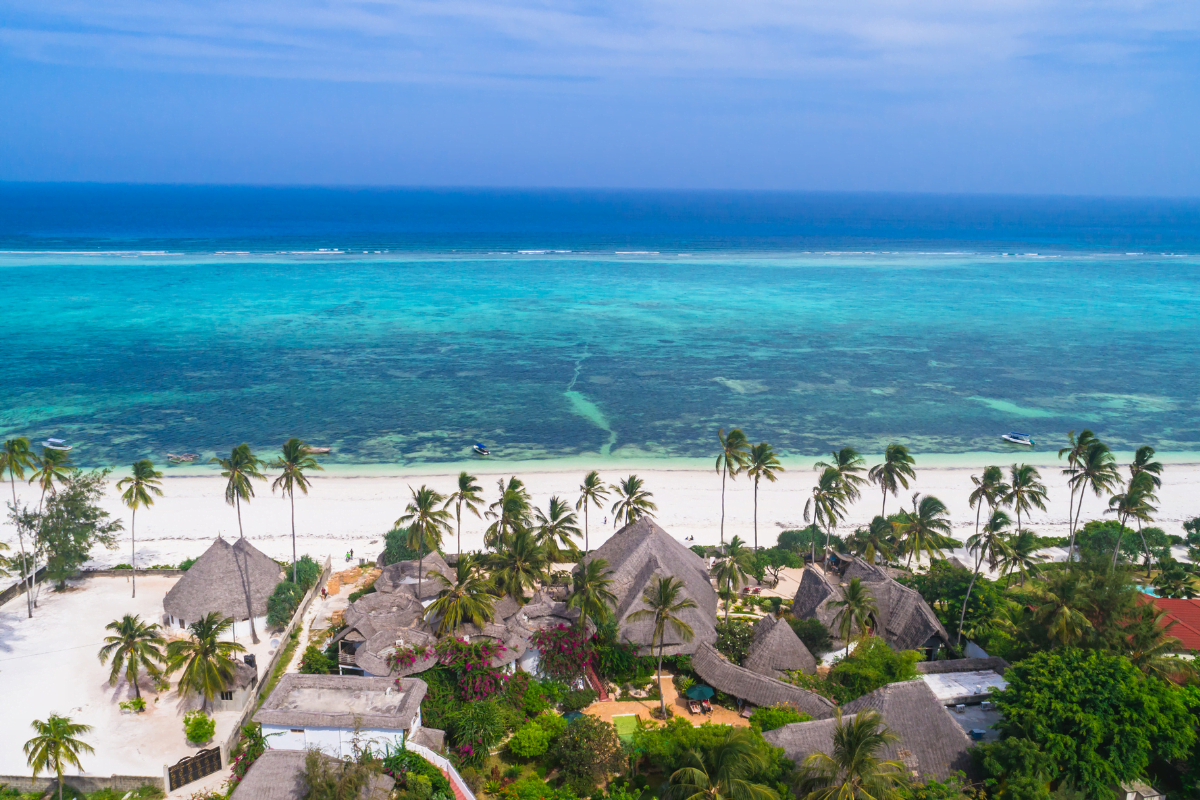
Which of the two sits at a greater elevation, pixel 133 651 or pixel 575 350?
pixel 575 350

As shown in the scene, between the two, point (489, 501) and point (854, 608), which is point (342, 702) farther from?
point (489, 501)

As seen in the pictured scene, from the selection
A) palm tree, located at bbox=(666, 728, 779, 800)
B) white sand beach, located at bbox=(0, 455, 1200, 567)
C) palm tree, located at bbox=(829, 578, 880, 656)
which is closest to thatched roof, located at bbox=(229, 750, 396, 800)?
palm tree, located at bbox=(666, 728, 779, 800)

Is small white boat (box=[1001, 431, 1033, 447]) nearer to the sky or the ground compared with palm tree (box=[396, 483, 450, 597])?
nearer to the ground

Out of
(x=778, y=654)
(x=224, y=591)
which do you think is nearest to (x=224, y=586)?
(x=224, y=591)

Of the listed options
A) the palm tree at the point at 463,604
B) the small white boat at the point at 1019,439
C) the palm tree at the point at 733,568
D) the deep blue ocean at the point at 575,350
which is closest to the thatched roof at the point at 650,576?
the palm tree at the point at 733,568

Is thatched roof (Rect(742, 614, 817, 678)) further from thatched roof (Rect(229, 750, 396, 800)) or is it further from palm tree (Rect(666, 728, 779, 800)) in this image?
thatched roof (Rect(229, 750, 396, 800))

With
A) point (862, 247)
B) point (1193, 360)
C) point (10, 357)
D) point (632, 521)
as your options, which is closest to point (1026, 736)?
point (632, 521)
